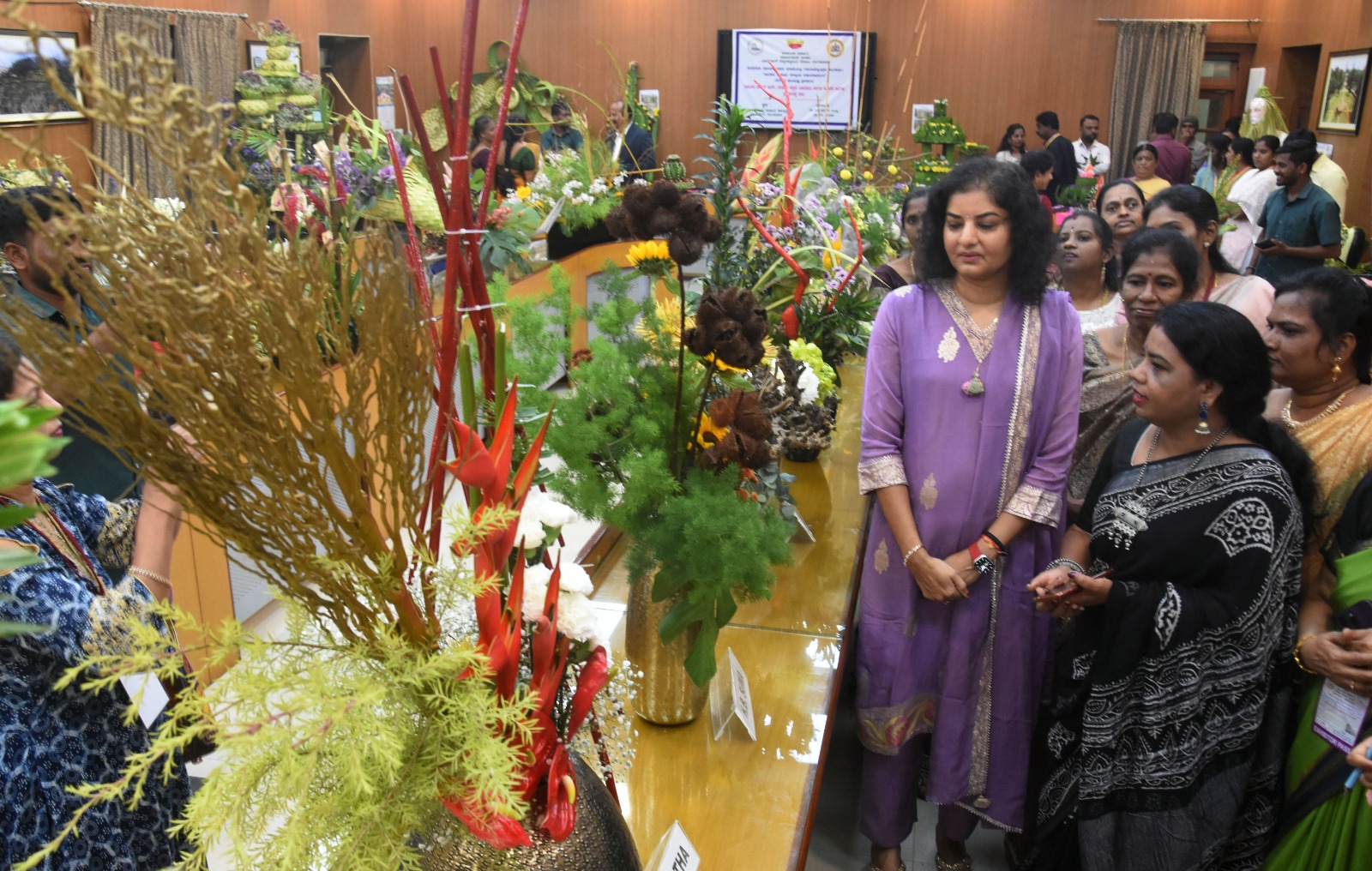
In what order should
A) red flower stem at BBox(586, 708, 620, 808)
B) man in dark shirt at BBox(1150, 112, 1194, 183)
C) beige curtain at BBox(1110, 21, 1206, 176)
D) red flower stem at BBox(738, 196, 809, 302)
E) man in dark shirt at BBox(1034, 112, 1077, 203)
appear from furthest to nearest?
beige curtain at BBox(1110, 21, 1206, 176) < man in dark shirt at BBox(1034, 112, 1077, 203) < man in dark shirt at BBox(1150, 112, 1194, 183) < red flower stem at BBox(738, 196, 809, 302) < red flower stem at BBox(586, 708, 620, 808)

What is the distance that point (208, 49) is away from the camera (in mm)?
7777

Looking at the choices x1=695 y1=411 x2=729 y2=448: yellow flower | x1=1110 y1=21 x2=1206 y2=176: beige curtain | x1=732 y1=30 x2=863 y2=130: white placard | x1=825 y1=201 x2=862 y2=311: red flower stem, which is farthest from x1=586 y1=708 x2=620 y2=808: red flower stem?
x1=1110 y1=21 x2=1206 y2=176: beige curtain

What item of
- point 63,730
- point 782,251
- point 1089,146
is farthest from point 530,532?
point 1089,146

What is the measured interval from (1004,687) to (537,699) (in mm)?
1404

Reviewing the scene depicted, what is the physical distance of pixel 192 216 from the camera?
0.60 m

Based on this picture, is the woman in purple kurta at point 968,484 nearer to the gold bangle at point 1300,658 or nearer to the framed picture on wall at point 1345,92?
the gold bangle at point 1300,658

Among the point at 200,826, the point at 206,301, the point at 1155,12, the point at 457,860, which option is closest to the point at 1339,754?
the point at 457,860

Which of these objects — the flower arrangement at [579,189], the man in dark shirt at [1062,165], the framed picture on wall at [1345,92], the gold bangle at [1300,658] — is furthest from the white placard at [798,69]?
the gold bangle at [1300,658]

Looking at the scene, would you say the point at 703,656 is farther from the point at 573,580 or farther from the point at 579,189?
the point at 579,189

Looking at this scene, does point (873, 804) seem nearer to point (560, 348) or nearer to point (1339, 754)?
point (1339, 754)

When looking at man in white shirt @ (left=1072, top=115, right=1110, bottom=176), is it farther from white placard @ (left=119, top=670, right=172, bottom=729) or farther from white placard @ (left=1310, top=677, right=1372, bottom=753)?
white placard @ (left=119, top=670, right=172, bottom=729)

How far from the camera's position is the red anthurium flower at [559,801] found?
846 millimetres

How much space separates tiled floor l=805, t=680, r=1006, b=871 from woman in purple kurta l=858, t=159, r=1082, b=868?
1.29 feet

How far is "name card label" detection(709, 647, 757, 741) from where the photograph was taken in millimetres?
1585
